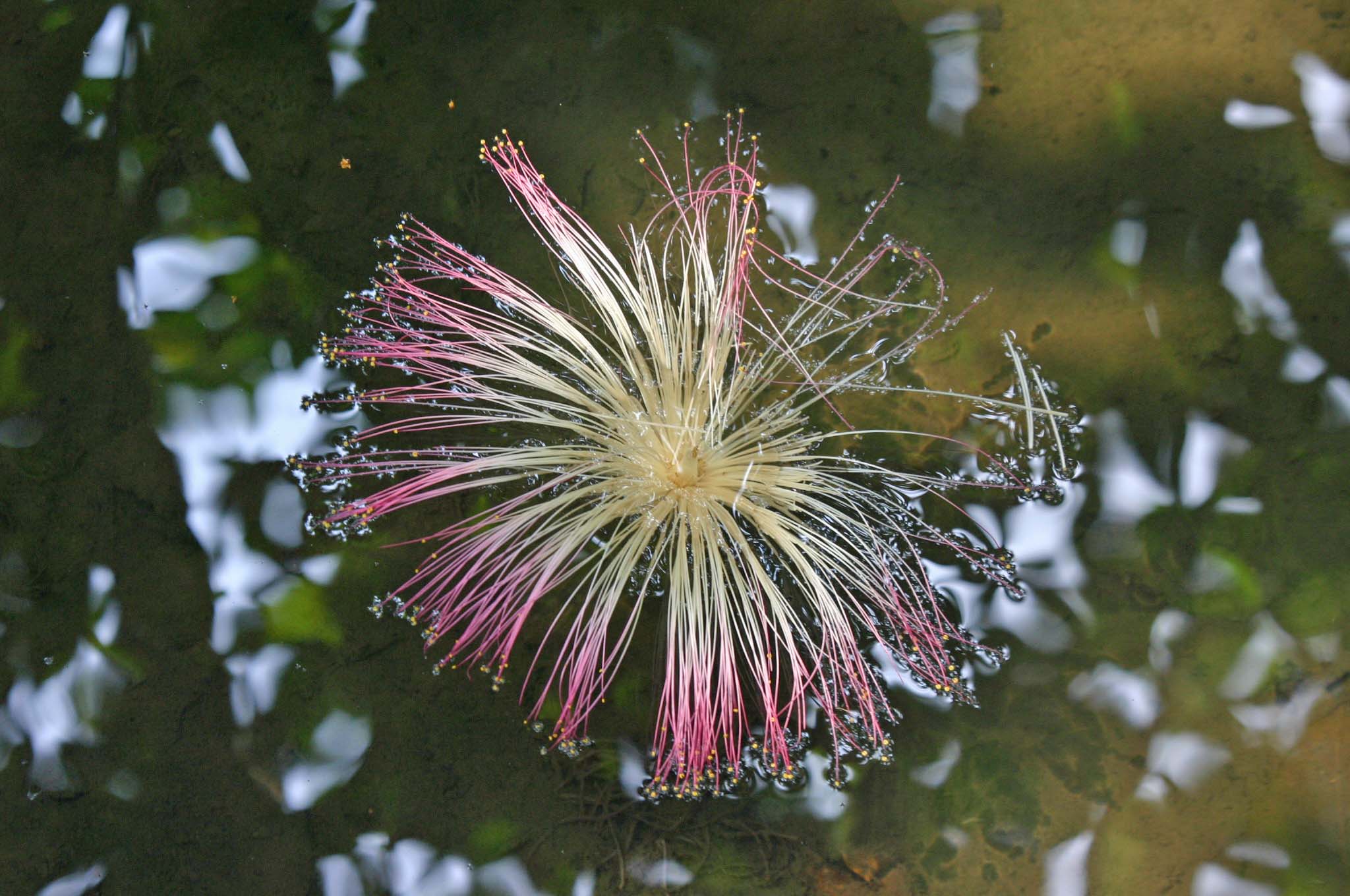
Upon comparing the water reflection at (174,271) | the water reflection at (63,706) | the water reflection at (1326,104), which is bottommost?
the water reflection at (63,706)

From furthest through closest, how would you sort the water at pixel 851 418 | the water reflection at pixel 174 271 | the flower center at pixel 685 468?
the water reflection at pixel 174 271 < the water at pixel 851 418 < the flower center at pixel 685 468

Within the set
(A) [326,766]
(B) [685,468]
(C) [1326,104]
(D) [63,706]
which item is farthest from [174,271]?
(C) [1326,104]

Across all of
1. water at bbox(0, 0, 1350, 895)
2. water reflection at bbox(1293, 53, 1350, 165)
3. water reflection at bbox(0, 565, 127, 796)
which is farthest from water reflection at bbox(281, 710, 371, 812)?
water reflection at bbox(1293, 53, 1350, 165)

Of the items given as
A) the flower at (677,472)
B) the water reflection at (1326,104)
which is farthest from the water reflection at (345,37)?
the water reflection at (1326,104)

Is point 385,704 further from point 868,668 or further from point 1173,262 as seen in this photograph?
point 1173,262

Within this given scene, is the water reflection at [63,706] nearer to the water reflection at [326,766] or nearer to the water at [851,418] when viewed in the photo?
the water at [851,418]

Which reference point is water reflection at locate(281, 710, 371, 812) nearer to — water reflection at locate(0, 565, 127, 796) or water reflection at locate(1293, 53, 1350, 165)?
water reflection at locate(0, 565, 127, 796)

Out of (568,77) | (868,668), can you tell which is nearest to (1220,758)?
(868,668)
